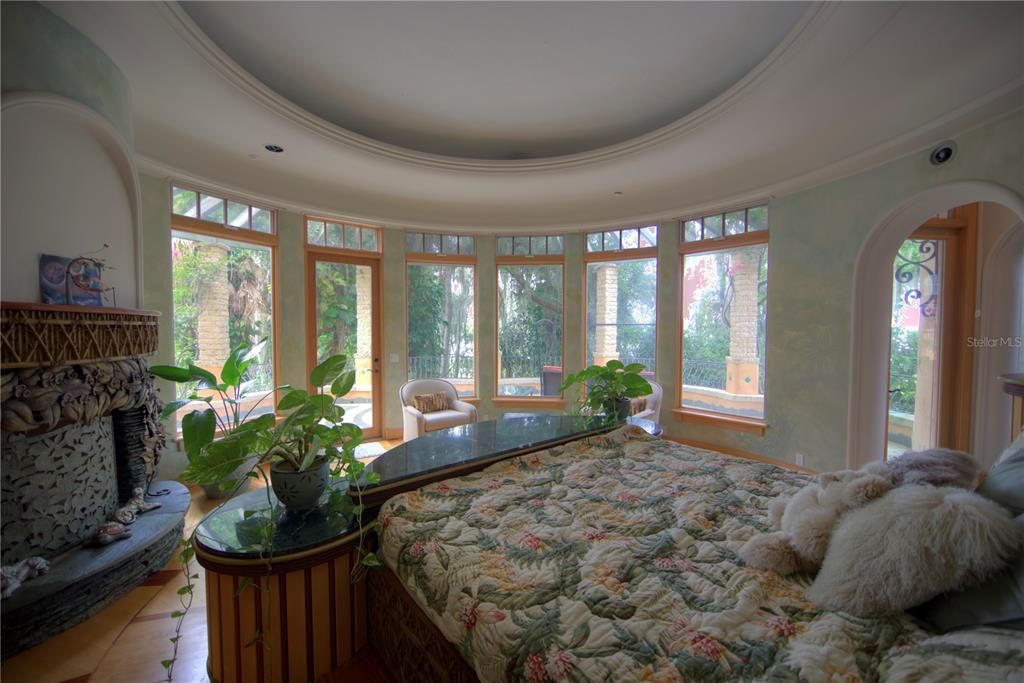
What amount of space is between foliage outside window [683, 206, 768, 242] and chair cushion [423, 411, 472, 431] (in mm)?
3080

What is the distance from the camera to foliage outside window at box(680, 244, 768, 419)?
398 cm

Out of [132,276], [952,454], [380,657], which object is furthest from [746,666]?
[132,276]

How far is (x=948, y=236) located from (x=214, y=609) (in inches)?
207

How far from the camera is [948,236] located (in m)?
3.31

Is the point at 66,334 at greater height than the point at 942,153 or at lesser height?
lesser

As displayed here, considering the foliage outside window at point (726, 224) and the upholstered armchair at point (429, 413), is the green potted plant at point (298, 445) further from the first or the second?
the foliage outside window at point (726, 224)

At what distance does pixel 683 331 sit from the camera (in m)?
4.46

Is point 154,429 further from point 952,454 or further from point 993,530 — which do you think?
point 952,454

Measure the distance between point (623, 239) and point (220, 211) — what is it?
13.6 ft

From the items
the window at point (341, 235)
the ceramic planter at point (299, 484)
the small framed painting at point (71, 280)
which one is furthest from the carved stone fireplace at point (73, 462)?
the window at point (341, 235)

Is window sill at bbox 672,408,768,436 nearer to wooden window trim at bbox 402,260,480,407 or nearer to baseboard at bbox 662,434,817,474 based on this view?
baseboard at bbox 662,434,817,474

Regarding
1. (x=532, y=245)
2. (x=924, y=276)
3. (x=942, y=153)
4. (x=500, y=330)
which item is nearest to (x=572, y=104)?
(x=532, y=245)

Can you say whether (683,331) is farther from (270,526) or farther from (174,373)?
(174,373)

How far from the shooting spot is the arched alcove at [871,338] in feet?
10.1
